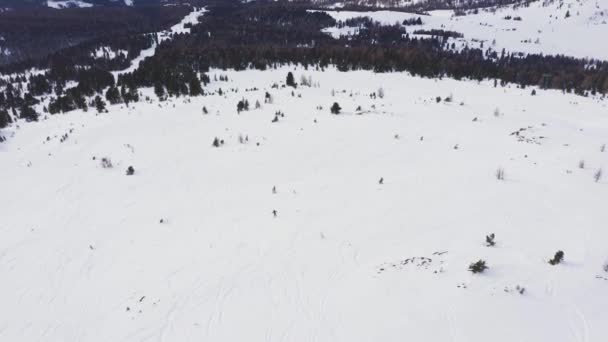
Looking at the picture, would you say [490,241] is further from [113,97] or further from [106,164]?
[113,97]

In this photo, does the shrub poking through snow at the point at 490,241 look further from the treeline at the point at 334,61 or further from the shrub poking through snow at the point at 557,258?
the treeline at the point at 334,61

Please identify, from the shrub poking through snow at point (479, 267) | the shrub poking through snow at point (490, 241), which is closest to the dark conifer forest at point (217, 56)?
the shrub poking through snow at point (490, 241)

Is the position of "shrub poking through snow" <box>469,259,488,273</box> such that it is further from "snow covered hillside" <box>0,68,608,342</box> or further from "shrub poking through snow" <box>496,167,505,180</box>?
"shrub poking through snow" <box>496,167,505,180</box>

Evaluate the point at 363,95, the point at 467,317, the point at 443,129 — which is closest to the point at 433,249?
the point at 467,317

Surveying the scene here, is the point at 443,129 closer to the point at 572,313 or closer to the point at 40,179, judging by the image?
the point at 572,313

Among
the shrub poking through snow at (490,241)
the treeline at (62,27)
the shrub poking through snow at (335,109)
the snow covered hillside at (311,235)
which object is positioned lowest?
the snow covered hillside at (311,235)

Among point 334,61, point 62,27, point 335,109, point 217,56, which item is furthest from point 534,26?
point 62,27
